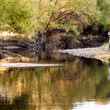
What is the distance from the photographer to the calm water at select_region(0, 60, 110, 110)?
30859mm

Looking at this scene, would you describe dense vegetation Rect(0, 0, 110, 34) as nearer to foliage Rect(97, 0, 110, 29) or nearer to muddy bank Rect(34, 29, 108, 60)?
foliage Rect(97, 0, 110, 29)

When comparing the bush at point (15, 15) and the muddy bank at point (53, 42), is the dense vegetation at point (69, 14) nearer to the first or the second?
the muddy bank at point (53, 42)

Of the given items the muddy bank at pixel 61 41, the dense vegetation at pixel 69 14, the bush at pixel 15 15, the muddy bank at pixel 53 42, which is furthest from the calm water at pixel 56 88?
the muddy bank at pixel 61 41

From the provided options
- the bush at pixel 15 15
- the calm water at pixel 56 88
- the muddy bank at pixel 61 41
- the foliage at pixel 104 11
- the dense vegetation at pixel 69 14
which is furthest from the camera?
the foliage at pixel 104 11

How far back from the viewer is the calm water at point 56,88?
3086 centimetres

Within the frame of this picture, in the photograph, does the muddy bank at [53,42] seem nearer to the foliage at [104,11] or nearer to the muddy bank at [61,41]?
the muddy bank at [61,41]

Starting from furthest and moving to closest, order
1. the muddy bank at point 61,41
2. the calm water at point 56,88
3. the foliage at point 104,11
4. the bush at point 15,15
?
the foliage at point 104,11, the muddy bank at point 61,41, the bush at point 15,15, the calm water at point 56,88

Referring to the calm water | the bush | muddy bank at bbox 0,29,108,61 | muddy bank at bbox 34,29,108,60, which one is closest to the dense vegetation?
muddy bank at bbox 34,29,108,60

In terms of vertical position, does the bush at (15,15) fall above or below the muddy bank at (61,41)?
above

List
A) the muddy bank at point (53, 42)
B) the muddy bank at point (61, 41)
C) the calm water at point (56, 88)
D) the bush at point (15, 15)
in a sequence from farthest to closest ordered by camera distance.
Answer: the muddy bank at point (61, 41) → the muddy bank at point (53, 42) → the bush at point (15, 15) → the calm water at point (56, 88)

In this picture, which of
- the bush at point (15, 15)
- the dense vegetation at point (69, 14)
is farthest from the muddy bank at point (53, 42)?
the bush at point (15, 15)

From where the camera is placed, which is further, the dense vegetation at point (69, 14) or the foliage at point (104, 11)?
the foliage at point (104, 11)

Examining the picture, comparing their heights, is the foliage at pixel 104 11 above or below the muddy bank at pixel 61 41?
above

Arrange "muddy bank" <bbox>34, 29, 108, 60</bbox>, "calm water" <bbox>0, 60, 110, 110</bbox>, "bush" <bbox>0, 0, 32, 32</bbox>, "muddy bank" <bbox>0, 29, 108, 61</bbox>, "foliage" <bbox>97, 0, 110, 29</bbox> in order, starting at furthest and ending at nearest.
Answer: "foliage" <bbox>97, 0, 110, 29</bbox>
"muddy bank" <bbox>34, 29, 108, 60</bbox>
"muddy bank" <bbox>0, 29, 108, 61</bbox>
"bush" <bbox>0, 0, 32, 32</bbox>
"calm water" <bbox>0, 60, 110, 110</bbox>
